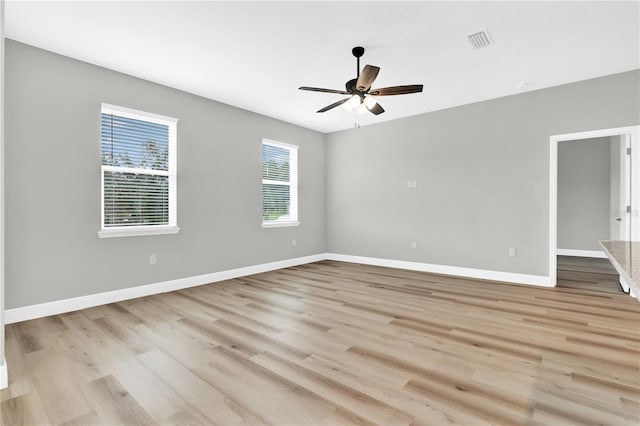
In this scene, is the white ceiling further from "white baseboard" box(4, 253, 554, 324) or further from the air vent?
"white baseboard" box(4, 253, 554, 324)

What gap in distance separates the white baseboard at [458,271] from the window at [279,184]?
5.48 feet

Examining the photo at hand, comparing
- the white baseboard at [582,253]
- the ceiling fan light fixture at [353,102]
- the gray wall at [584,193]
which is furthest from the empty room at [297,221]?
the white baseboard at [582,253]

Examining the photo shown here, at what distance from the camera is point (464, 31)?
3.05 metres

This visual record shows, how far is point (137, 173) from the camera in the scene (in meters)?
4.07

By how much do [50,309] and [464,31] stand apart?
5.25 meters

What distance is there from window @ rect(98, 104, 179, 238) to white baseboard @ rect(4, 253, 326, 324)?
0.73 m

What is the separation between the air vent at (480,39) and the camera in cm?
308

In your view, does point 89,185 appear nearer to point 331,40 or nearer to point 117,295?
point 117,295

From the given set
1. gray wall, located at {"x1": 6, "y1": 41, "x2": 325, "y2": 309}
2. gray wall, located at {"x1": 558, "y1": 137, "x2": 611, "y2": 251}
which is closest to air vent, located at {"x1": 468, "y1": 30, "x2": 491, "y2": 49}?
gray wall, located at {"x1": 6, "y1": 41, "x2": 325, "y2": 309}

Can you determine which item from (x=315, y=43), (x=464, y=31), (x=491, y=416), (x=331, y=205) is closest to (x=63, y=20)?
(x=315, y=43)

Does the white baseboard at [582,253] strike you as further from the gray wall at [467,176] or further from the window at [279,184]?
the window at [279,184]

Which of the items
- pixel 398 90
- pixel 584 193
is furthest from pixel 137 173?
pixel 584 193

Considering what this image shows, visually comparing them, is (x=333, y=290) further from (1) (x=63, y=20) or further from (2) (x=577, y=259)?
(2) (x=577, y=259)

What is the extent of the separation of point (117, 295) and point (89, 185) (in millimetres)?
1391
